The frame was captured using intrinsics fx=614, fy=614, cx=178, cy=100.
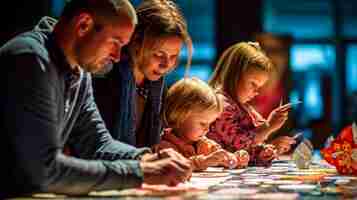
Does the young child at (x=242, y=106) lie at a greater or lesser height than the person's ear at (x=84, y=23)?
lesser

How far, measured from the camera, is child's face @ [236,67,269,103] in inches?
123

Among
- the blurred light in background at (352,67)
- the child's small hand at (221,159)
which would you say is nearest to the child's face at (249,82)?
the child's small hand at (221,159)

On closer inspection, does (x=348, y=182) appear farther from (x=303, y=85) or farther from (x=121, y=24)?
(x=303, y=85)

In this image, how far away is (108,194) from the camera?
1.54m

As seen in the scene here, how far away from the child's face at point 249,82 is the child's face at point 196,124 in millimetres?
583

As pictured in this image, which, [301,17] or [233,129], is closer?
[233,129]

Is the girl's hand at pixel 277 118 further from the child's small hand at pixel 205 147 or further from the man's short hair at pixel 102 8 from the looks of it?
the man's short hair at pixel 102 8

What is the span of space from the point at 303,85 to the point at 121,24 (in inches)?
339

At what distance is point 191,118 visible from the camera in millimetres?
2584

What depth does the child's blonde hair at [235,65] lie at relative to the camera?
10.2 ft

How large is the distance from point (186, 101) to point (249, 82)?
65cm

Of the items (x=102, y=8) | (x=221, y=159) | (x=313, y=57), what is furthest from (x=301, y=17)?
(x=102, y=8)

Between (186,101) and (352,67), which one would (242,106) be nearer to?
(186,101)

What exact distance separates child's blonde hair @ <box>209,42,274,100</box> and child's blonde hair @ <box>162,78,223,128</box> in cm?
51
